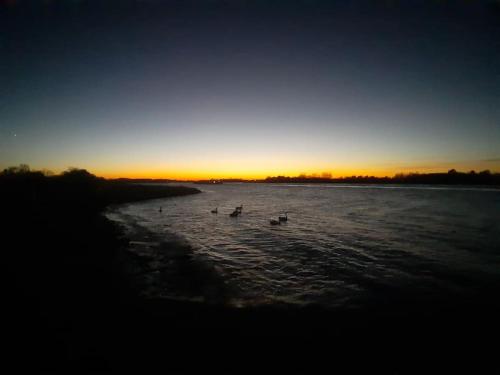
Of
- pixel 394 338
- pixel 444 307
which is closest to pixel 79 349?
pixel 394 338

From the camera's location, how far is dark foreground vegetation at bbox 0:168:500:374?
731 centimetres

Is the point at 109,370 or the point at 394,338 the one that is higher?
the point at 109,370

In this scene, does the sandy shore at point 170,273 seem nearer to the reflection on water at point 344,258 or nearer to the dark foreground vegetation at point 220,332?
the dark foreground vegetation at point 220,332

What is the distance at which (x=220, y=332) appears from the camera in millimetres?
8844

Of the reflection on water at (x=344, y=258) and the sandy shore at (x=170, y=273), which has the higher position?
the sandy shore at (x=170, y=273)

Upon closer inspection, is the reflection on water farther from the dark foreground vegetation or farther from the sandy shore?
the dark foreground vegetation

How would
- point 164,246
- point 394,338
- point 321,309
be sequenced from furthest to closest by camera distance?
point 164,246 → point 321,309 → point 394,338

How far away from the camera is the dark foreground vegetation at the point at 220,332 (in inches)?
288

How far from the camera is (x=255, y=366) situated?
7371 mm

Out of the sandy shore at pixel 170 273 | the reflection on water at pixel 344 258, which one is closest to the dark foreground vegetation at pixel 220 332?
the sandy shore at pixel 170 273

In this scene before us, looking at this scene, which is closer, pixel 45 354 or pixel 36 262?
pixel 45 354

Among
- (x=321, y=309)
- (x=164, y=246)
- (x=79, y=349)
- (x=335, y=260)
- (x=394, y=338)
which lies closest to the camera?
(x=79, y=349)

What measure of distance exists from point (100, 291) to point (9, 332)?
3972 millimetres

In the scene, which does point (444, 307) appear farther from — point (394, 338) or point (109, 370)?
point (109, 370)
